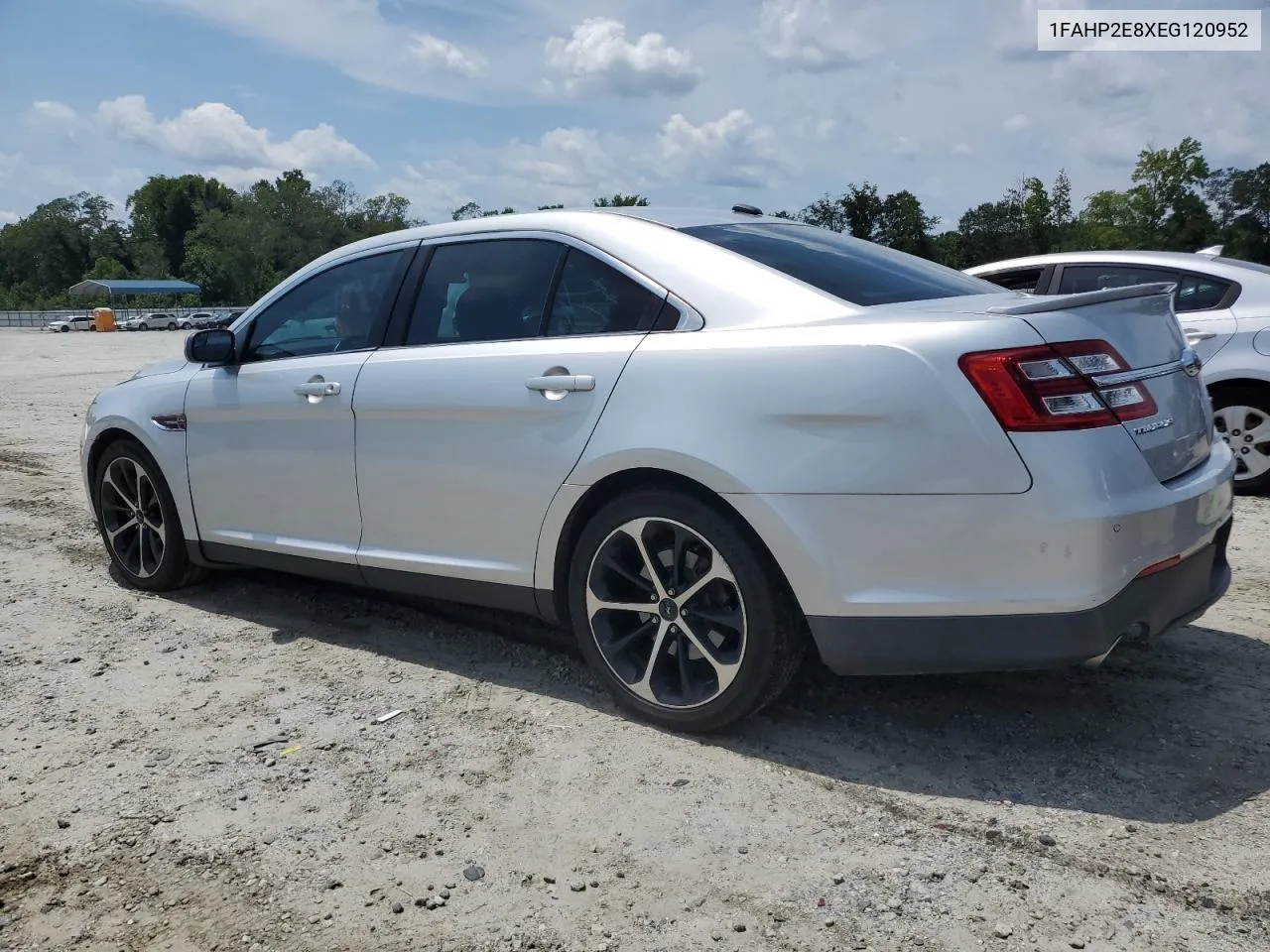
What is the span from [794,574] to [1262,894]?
137cm

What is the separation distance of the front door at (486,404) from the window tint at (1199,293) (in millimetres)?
5033

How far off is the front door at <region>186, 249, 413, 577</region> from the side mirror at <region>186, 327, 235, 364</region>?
61 mm

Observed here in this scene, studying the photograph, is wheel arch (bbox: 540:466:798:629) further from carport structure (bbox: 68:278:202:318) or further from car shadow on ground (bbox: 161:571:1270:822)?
carport structure (bbox: 68:278:202:318)

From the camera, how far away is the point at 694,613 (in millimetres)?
3545

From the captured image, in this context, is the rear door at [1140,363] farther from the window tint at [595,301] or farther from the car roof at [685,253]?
the window tint at [595,301]

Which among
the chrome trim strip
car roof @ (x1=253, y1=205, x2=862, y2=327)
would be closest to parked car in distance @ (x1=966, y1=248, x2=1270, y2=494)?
car roof @ (x1=253, y1=205, x2=862, y2=327)

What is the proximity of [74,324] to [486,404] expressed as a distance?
66.6 meters

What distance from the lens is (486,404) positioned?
395cm

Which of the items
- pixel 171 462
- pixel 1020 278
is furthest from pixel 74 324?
pixel 171 462

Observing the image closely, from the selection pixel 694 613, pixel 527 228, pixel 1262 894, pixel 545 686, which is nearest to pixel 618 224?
pixel 527 228

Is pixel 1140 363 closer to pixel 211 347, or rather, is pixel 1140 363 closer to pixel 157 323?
pixel 211 347

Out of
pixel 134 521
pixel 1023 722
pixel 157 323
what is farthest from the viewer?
pixel 157 323

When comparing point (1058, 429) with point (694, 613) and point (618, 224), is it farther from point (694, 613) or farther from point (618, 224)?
point (618, 224)

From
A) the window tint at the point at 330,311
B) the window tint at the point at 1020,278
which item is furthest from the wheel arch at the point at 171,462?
the window tint at the point at 1020,278
